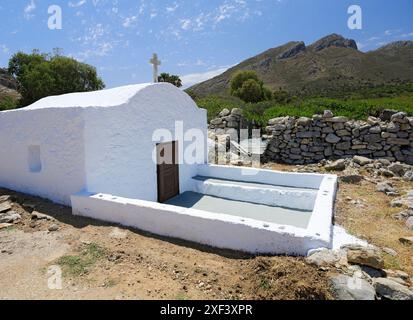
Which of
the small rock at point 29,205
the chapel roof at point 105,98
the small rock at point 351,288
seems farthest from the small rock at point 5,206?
the small rock at point 351,288

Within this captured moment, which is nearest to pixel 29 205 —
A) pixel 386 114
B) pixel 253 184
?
pixel 253 184

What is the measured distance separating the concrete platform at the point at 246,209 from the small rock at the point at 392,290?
226 cm

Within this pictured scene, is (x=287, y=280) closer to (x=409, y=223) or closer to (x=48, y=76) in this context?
(x=409, y=223)

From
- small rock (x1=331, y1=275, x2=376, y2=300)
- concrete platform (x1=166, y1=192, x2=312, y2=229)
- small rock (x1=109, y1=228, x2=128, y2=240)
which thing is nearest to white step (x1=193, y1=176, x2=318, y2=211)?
concrete platform (x1=166, y1=192, x2=312, y2=229)

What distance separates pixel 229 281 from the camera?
3.17m

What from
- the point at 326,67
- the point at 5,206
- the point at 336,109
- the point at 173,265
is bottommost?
the point at 173,265

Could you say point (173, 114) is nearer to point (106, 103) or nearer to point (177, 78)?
point (106, 103)

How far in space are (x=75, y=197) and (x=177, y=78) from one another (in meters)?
24.3

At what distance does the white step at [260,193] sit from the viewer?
6359 mm

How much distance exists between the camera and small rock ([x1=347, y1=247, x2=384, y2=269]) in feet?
10.5

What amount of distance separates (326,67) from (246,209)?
2247 inches

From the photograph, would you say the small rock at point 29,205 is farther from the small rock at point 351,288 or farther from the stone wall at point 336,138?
the stone wall at point 336,138

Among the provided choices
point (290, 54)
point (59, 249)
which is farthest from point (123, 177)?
point (290, 54)

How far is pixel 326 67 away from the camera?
55031 mm
